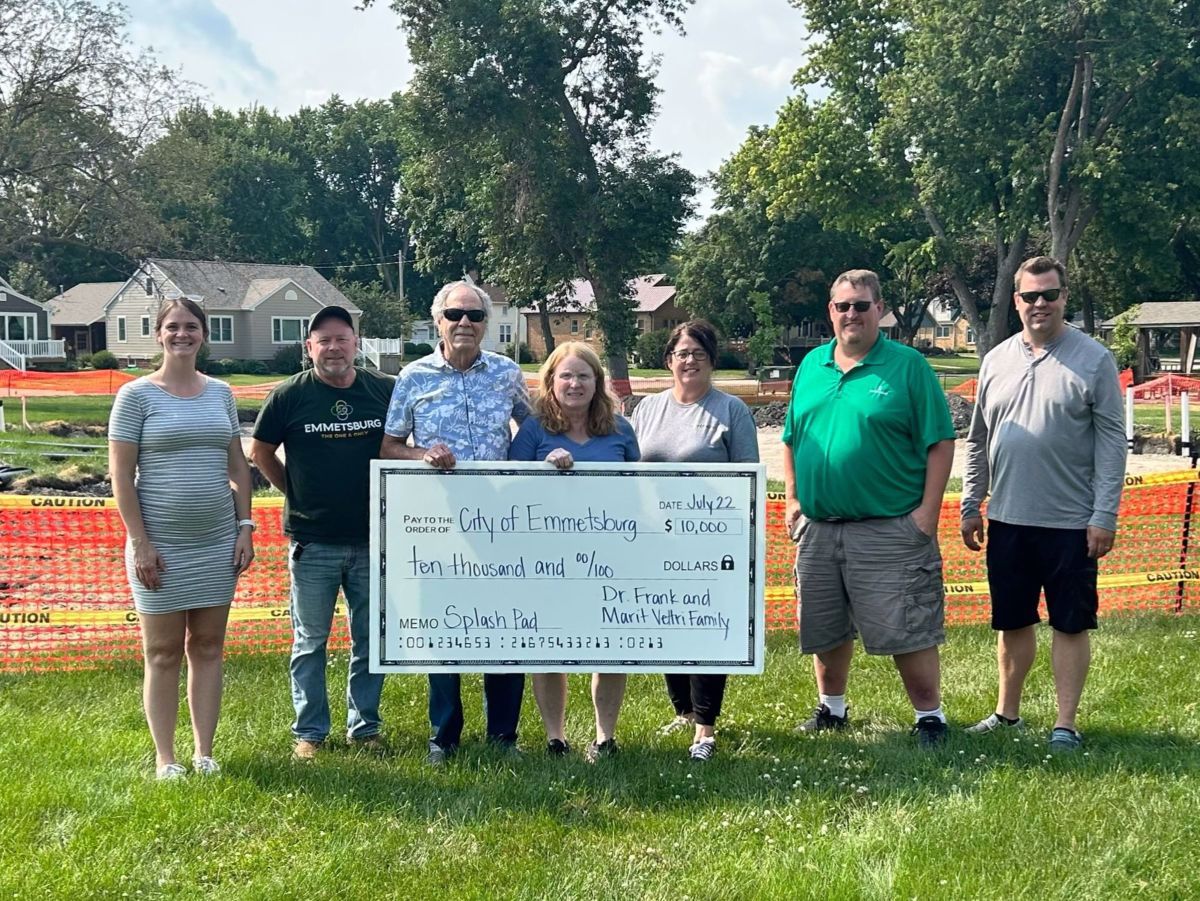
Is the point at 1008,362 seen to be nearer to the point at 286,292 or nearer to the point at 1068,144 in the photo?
the point at 1068,144

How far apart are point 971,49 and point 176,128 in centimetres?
2244

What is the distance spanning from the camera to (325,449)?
14.6 feet

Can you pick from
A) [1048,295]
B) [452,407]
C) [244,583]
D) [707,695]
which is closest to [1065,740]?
[707,695]

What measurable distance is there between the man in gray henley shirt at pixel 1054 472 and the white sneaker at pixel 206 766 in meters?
3.26

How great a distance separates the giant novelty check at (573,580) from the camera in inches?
170

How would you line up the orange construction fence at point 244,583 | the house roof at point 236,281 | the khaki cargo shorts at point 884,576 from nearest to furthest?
the khaki cargo shorts at point 884,576 < the orange construction fence at point 244,583 < the house roof at point 236,281

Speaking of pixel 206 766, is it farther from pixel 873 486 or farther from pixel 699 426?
pixel 873 486

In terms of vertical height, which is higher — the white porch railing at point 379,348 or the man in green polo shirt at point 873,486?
the white porch railing at point 379,348

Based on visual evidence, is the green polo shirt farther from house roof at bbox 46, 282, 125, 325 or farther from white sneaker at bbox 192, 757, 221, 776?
house roof at bbox 46, 282, 125, 325

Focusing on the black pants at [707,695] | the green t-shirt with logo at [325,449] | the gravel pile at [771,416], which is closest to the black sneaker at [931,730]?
the black pants at [707,695]

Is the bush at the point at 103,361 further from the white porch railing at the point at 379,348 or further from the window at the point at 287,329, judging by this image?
the white porch railing at the point at 379,348

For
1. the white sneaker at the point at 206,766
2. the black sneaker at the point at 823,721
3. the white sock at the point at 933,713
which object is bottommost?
the black sneaker at the point at 823,721

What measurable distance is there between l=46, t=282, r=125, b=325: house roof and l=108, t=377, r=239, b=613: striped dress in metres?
60.5

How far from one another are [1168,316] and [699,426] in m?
42.1
